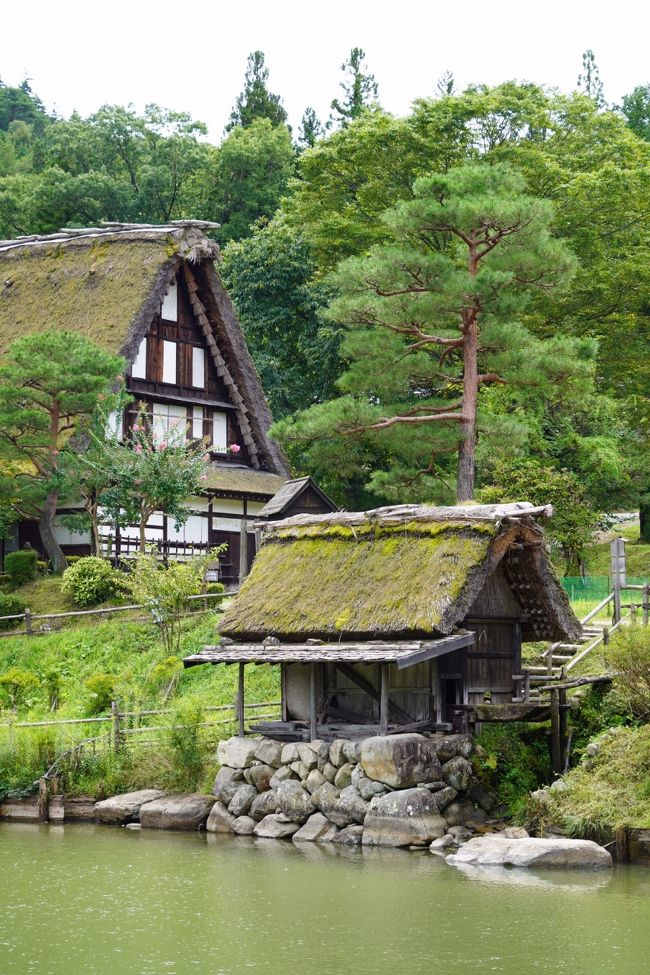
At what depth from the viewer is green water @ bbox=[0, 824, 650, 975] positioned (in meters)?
12.6

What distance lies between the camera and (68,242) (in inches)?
1592

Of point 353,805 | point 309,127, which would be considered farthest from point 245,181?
point 353,805

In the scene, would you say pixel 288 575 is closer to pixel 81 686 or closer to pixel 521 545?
pixel 521 545

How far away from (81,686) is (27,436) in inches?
303

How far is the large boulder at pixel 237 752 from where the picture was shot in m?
21.2

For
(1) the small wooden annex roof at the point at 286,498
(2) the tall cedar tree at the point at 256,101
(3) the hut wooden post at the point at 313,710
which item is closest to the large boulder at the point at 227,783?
(3) the hut wooden post at the point at 313,710

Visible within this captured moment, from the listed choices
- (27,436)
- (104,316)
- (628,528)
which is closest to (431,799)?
(27,436)

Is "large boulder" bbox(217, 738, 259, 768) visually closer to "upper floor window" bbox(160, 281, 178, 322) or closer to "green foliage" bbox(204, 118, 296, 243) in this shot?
"upper floor window" bbox(160, 281, 178, 322)

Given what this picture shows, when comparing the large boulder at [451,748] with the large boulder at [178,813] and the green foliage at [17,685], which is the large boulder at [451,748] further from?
the green foliage at [17,685]

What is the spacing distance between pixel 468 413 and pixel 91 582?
30.4 ft

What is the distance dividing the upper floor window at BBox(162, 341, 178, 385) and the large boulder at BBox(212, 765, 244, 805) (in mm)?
19117

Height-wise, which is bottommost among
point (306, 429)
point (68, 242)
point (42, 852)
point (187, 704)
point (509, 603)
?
point (42, 852)

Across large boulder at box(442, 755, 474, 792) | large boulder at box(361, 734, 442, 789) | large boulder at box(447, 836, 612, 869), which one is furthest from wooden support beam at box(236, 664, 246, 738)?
large boulder at box(447, 836, 612, 869)

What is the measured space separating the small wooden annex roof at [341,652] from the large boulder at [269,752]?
50.9 inches
